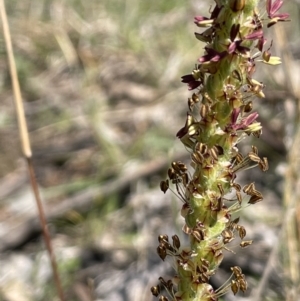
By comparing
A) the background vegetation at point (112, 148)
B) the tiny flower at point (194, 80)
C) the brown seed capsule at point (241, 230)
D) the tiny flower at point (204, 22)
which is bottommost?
the brown seed capsule at point (241, 230)

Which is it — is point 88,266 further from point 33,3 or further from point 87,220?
point 33,3

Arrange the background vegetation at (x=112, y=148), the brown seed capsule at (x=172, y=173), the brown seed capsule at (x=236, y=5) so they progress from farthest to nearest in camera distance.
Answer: the background vegetation at (x=112, y=148) → the brown seed capsule at (x=172, y=173) → the brown seed capsule at (x=236, y=5)

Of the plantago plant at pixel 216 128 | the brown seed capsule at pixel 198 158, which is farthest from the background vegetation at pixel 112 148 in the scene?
the brown seed capsule at pixel 198 158

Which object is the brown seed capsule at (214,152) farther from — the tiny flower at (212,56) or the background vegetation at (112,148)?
the background vegetation at (112,148)

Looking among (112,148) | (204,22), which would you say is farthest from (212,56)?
(112,148)

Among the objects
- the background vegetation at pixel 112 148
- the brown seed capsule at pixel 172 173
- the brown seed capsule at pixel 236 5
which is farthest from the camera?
the background vegetation at pixel 112 148
